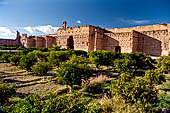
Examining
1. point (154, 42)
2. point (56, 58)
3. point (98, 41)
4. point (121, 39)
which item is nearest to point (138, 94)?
point (56, 58)

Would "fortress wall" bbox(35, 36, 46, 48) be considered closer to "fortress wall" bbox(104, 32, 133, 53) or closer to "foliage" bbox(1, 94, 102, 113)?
"fortress wall" bbox(104, 32, 133, 53)

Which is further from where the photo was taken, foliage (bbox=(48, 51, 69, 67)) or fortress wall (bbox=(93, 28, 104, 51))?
fortress wall (bbox=(93, 28, 104, 51))

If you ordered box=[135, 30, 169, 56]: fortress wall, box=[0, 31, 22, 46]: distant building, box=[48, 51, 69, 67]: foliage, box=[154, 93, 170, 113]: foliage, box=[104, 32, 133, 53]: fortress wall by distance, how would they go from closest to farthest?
box=[154, 93, 170, 113]: foliage < box=[48, 51, 69, 67]: foliage < box=[135, 30, 169, 56]: fortress wall < box=[104, 32, 133, 53]: fortress wall < box=[0, 31, 22, 46]: distant building

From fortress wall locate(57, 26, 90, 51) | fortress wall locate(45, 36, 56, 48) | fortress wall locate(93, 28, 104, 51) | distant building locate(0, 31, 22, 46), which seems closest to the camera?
fortress wall locate(93, 28, 104, 51)

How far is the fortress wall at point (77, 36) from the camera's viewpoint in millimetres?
25334

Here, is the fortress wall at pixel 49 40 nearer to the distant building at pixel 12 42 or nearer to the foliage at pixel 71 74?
the distant building at pixel 12 42

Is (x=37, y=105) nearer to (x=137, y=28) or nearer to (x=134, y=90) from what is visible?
(x=134, y=90)

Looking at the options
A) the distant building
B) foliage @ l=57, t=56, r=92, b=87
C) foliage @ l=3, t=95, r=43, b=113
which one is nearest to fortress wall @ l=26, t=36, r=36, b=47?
the distant building

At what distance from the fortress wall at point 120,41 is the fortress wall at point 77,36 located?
3.69 metres

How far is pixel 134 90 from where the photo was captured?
16.0 ft

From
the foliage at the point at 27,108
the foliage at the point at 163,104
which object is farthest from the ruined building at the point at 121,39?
the foliage at the point at 27,108

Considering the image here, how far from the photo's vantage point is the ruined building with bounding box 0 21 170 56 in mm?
19531

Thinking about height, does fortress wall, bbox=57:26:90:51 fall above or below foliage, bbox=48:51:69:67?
above

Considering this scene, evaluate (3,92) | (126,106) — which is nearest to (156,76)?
(126,106)
